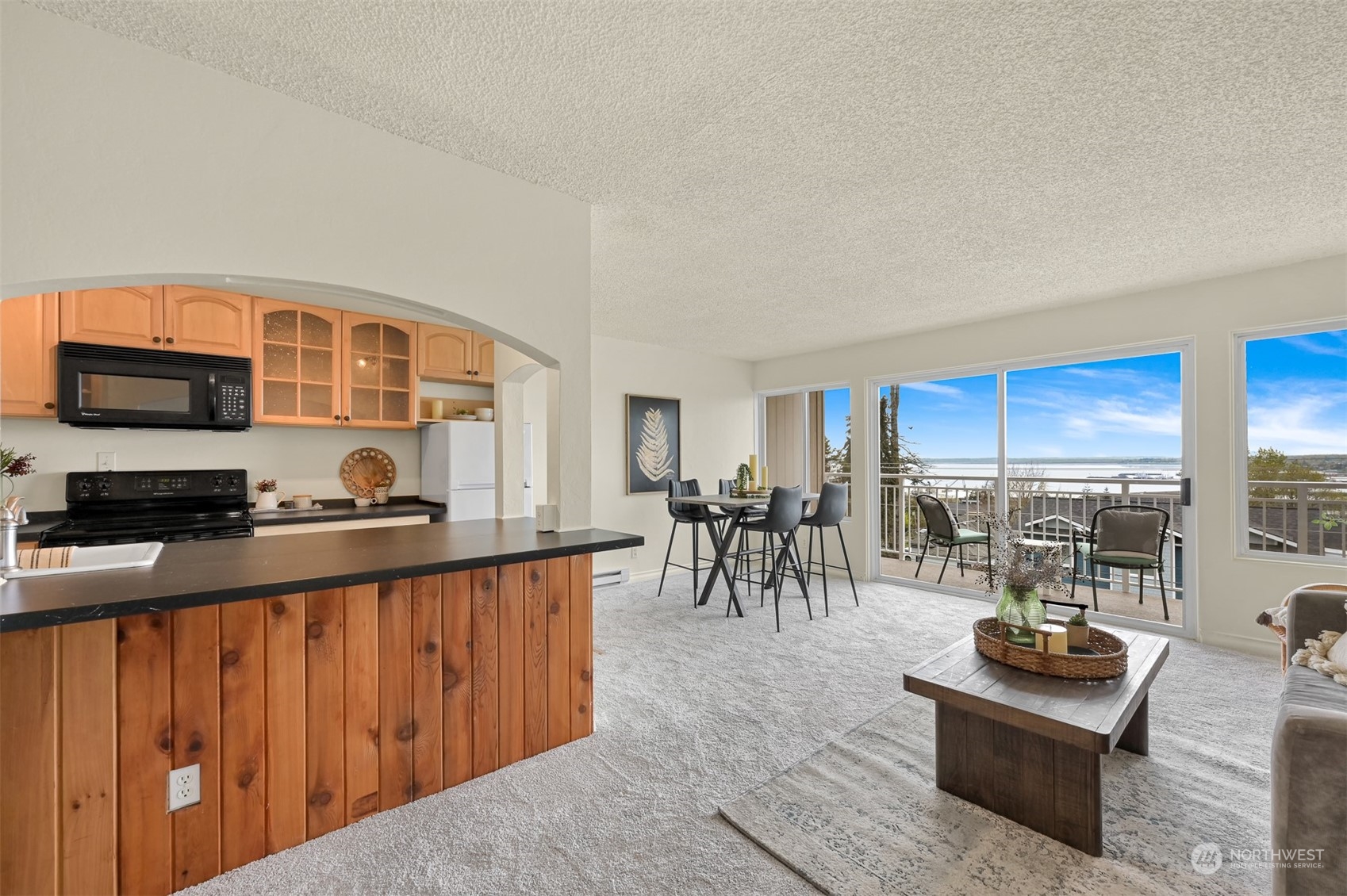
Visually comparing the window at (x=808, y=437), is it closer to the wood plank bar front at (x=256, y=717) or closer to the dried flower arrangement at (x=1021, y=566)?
the dried flower arrangement at (x=1021, y=566)

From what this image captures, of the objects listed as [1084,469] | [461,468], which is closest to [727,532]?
[461,468]

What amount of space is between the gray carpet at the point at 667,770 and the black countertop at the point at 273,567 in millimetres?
829

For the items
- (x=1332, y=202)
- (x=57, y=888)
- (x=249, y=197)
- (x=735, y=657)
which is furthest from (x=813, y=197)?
(x=57, y=888)

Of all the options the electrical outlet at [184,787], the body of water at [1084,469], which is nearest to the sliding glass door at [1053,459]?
the body of water at [1084,469]

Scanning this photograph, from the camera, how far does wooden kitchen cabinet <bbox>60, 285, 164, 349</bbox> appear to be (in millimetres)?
2975

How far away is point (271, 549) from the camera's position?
2.07 metres

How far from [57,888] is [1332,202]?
16.9ft

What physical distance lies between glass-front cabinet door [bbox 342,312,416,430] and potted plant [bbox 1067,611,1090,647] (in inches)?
162

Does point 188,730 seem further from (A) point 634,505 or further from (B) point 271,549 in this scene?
(A) point 634,505

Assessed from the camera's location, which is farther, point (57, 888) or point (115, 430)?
point (115, 430)

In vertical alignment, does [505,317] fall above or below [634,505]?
above

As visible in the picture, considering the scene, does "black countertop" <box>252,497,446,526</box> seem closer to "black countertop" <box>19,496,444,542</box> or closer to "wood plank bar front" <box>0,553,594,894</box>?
"black countertop" <box>19,496,444,542</box>

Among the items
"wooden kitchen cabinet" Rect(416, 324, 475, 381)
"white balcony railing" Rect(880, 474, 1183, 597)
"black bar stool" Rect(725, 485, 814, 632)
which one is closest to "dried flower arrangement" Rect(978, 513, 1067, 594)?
"black bar stool" Rect(725, 485, 814, 632)

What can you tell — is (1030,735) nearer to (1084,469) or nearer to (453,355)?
(1084,469)
